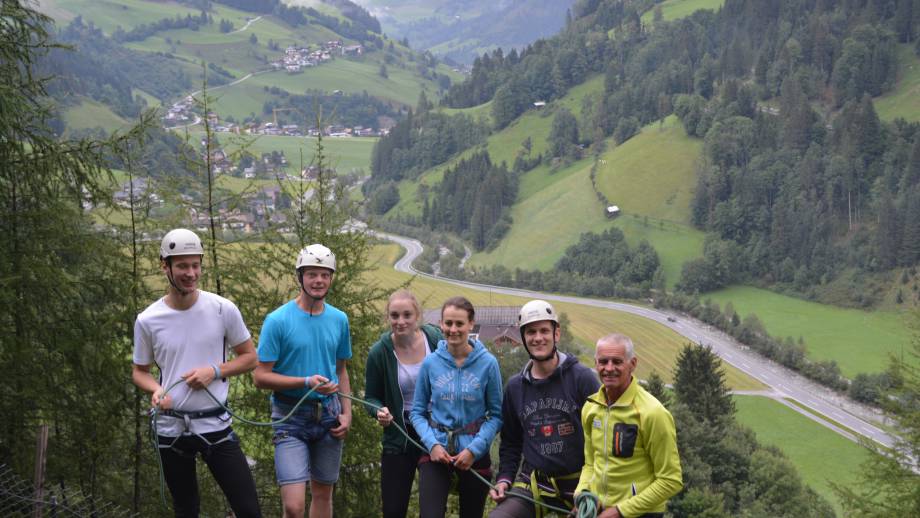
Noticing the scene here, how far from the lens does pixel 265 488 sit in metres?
12.0

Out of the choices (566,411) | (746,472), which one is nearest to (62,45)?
(566,411)

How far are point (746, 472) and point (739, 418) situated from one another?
77.7ft

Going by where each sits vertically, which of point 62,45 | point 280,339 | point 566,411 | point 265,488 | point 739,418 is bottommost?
point 739,418

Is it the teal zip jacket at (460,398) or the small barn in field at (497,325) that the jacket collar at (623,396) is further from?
the small barn in field at (497,325)

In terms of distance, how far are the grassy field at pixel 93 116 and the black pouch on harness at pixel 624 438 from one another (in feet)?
496

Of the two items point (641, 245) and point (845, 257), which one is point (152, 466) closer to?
point (641, 245)

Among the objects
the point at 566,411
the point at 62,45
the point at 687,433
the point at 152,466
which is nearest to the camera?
the point at 566,411

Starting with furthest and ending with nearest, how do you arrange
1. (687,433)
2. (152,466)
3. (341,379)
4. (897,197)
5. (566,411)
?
1. (897,197)
2. (687,433)
3. (152,466)
4. (341,379)
5. (566,411)

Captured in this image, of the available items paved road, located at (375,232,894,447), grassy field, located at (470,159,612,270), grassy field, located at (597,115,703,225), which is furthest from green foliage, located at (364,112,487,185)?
paved road, located at (375,232,894,447)

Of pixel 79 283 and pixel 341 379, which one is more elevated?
pixel 79 283

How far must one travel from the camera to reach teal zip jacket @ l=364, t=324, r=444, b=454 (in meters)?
6.97

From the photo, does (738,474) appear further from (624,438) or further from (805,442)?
(624,438)

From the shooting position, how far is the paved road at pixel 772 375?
214 feet

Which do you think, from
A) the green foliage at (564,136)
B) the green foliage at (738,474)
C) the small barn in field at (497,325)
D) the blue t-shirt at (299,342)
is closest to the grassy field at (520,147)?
the green foliage at (564,136)
